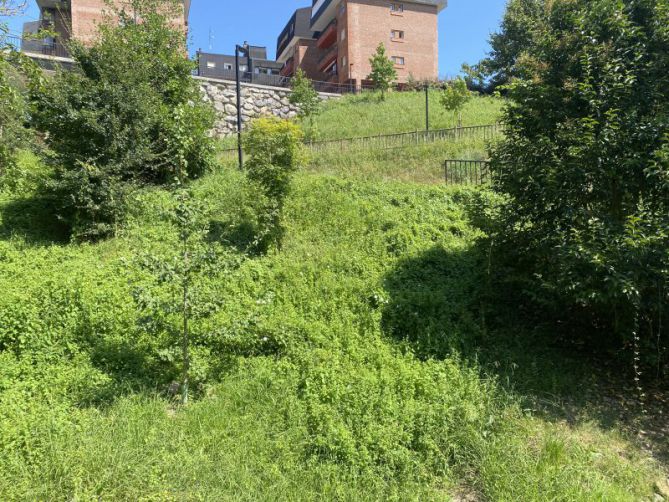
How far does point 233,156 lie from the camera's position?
14594mm

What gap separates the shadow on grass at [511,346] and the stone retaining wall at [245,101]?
1793cm

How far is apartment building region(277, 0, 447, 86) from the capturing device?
32375 mm

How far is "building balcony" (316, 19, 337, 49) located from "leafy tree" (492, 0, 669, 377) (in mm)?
33203

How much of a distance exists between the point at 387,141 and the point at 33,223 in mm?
10983

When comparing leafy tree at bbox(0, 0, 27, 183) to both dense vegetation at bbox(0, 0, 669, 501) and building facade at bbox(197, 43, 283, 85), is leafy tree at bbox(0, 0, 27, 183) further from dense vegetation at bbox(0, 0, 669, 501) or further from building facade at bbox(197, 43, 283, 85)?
building facade at bbox(197, 43, 283, 85)

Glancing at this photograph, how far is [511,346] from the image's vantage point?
18.5ft

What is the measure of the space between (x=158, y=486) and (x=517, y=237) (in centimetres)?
507

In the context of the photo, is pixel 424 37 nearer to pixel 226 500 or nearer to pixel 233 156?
pixel 233 156

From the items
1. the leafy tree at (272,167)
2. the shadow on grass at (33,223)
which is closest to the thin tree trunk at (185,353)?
the leafy tree at (272,167)

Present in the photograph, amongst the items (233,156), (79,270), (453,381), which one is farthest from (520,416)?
(233,156)

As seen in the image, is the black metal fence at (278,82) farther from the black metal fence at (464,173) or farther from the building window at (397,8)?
the black metal fence at (464,173)

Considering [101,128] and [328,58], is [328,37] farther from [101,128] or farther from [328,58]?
[101,128]

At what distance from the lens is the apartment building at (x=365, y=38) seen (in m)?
32.4

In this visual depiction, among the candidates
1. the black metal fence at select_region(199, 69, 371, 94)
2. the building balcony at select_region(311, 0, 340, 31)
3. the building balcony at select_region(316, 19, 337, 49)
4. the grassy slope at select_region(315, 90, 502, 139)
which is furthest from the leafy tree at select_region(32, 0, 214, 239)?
the building balcony at select_region(311, 0, 340, 31)
